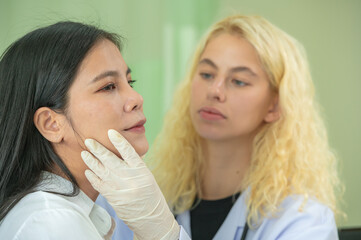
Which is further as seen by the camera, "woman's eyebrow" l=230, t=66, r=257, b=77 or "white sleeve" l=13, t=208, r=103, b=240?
"woman's eyebrow" l=230, t=66, r=257, b=77

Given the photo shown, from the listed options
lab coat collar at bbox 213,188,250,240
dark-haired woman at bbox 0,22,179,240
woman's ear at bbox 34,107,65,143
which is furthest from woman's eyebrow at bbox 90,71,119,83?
lab coat collar at bbox 213,188,250,240

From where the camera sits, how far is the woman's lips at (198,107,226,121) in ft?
4.74

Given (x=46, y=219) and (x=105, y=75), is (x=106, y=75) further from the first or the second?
(x=46, y=219)

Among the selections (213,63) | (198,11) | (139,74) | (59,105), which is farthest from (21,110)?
(198,11)

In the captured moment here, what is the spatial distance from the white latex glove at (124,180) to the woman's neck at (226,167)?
57cm

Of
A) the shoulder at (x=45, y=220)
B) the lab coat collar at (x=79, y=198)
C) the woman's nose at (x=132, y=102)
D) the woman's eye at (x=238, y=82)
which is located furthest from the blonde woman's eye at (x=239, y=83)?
the shoulder at (x=45, y=220)

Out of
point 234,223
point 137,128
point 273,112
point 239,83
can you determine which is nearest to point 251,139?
point 273,112

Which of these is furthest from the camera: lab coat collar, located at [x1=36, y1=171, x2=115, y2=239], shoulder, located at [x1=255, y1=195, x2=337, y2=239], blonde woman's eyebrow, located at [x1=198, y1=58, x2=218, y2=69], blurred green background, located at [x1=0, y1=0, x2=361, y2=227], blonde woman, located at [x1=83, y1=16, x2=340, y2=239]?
blurred green background, located at [x1=0, y1=0, x2=361, y2=227]

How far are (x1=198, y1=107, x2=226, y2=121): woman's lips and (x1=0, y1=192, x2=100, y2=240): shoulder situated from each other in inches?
27.2

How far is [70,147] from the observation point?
3.23 ft

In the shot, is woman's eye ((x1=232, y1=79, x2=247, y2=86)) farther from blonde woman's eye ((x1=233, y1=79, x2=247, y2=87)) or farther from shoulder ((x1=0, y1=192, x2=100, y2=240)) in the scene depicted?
shoulder ((x1=0, y1=192, x2=100, y2=240))

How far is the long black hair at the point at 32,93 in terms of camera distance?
927mm

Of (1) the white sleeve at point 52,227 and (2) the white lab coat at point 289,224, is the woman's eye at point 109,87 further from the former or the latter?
(2) the white lab coat at point 289,224

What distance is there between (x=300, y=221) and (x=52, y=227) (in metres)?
0.79
